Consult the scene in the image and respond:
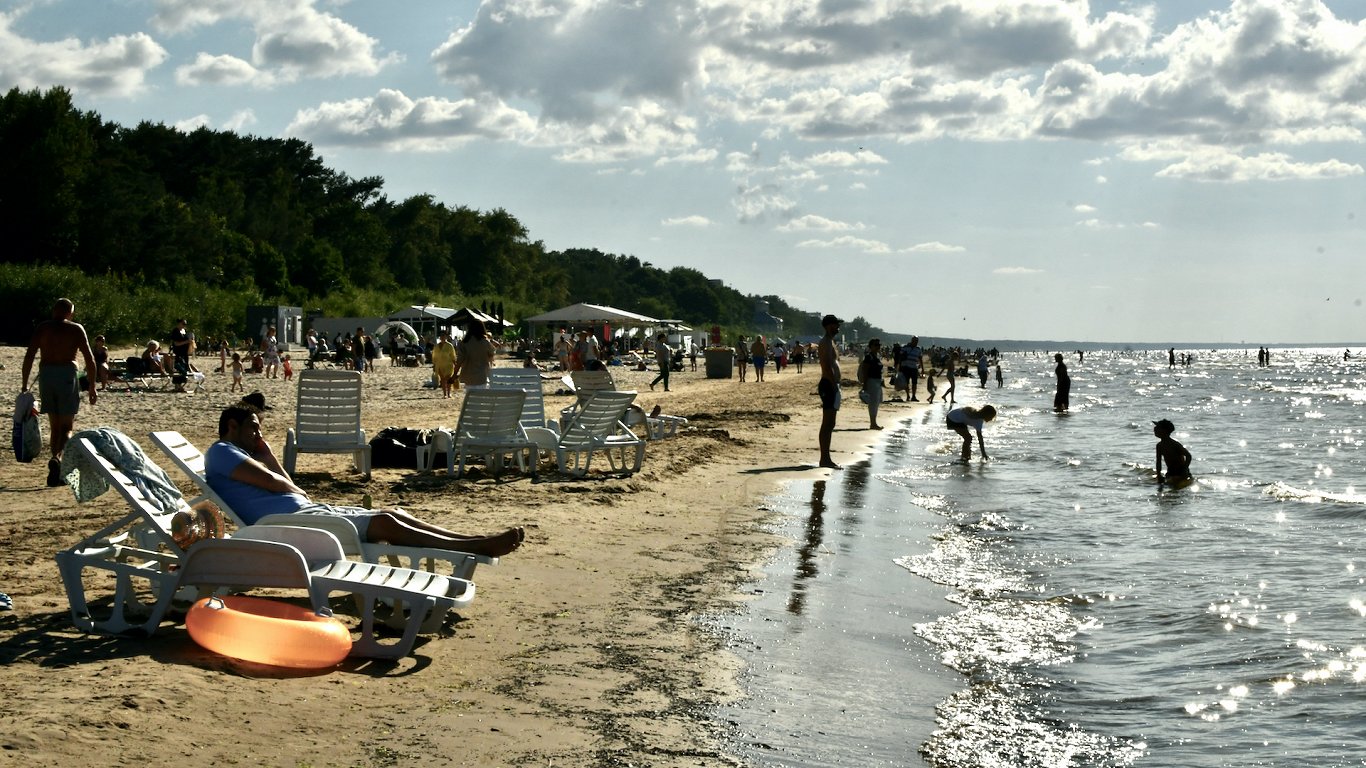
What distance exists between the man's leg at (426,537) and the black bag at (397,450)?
623 centimetres

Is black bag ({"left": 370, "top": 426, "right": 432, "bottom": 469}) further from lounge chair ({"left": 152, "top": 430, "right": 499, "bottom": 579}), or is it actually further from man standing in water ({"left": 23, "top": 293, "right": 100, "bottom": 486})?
lounge chair ({"left": 152, "top": 430, "right": 499, "bottom": 579})

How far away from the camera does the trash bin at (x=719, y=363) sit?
43.6 metres

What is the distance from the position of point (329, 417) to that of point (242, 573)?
6.05 metres

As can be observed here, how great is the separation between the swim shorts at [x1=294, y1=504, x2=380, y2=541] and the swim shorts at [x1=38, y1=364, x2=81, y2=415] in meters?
5.95

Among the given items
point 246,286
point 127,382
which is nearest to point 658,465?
point 127,382

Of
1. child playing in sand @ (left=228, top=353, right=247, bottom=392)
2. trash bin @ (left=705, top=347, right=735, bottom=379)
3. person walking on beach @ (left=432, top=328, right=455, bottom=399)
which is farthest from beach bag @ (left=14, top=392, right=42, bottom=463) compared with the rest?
trash bin @ (left=705, top=347, right=735, bottom=379)

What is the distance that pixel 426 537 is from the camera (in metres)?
6.26

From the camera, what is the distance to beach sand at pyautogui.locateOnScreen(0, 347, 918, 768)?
4273 millimetres

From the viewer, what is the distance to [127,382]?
25.2m

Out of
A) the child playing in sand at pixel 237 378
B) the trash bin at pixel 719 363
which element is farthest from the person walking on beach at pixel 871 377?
the trash bin at pixel 719 363

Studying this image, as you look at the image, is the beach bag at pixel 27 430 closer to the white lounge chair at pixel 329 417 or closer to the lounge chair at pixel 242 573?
the white lounge chair at pixel 329 417

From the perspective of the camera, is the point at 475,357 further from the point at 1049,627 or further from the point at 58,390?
the point at 1049,627

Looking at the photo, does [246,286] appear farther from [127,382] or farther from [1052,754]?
[1052,754]

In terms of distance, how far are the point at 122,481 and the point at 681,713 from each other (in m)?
2.71
